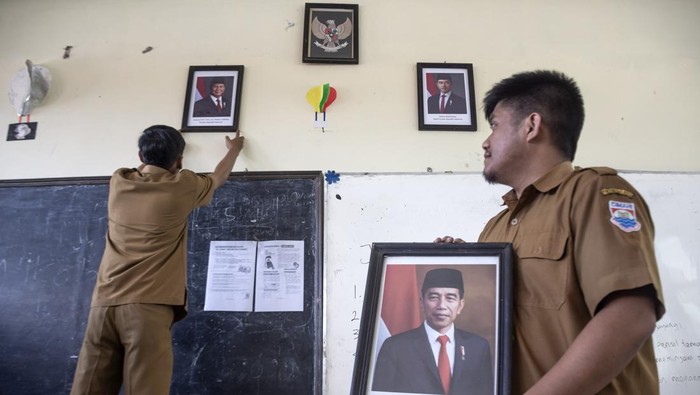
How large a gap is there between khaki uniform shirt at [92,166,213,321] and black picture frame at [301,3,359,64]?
100cm

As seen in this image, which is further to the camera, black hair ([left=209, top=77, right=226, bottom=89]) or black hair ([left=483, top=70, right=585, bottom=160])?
black hair ([left=209, top=77, right=226, bottom=89])

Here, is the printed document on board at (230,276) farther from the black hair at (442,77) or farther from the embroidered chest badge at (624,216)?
the embroidered chest badge at (624,216)

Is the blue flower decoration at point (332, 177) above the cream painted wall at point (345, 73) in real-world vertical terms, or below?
below

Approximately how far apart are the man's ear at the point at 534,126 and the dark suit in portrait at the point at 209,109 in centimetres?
164

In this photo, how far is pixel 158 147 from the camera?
1712 millimetres

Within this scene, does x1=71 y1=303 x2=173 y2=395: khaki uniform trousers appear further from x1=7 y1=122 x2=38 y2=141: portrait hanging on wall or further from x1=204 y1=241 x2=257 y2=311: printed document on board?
x1=7 y1=122 x2=38 y2=141: portrait hanging on wall

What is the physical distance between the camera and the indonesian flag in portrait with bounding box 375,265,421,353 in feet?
2.61

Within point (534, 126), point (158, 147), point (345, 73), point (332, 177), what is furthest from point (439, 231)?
point (158, 147)

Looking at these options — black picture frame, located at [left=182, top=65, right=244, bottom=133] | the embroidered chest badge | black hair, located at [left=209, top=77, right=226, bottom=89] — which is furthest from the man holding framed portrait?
black hair, located at [left=209, top=77, right=226, bottom=89]

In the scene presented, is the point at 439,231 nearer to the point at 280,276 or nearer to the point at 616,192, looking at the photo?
the point at 280,276

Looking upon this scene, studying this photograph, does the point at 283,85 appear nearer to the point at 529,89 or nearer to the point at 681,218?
the point at 529,89

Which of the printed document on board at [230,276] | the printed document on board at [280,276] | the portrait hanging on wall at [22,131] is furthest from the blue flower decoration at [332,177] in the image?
the portrait hanging on wall at [22,131]

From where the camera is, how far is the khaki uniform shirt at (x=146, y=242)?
152cm

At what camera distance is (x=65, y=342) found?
196 cm
